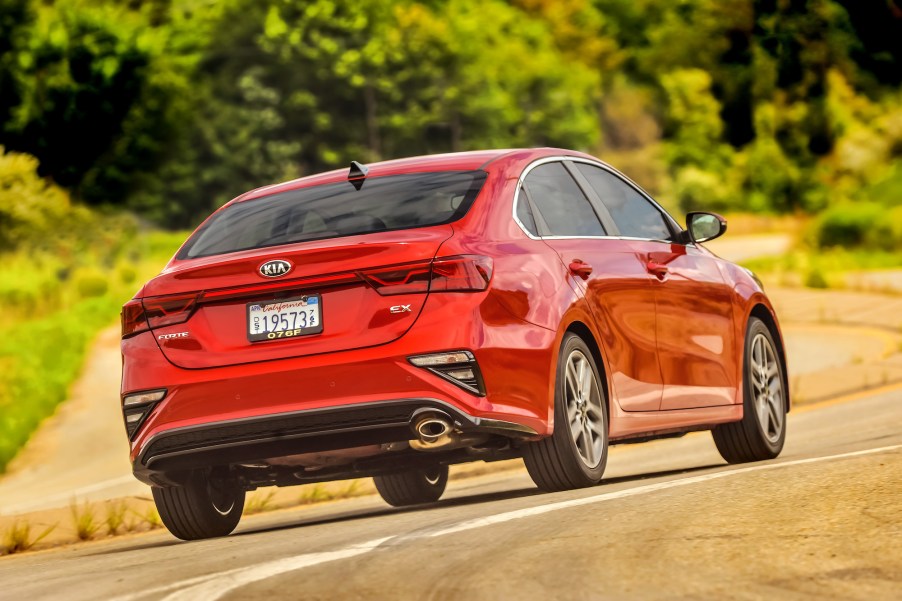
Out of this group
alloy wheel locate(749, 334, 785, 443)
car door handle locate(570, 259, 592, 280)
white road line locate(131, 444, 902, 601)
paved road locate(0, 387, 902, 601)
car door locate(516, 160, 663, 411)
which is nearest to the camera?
paved road locate(0, 387, 902, 601)

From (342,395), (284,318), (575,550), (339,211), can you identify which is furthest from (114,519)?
(575,550)

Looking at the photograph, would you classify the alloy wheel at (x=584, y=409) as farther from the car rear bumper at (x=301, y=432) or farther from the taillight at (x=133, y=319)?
the taillight at (x=133, y=319)

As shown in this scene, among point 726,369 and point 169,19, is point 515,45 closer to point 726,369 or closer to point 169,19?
point 169,19

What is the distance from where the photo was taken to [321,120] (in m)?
68.4

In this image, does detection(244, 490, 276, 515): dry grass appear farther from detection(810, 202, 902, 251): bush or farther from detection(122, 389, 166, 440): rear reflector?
detection(810, 202, 902, 251): bush

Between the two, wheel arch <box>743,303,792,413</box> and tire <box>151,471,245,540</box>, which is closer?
tire <box>151,471,245,540</box>

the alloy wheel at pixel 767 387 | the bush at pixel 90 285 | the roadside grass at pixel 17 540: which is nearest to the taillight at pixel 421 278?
the roadside grass at pixel 17 540

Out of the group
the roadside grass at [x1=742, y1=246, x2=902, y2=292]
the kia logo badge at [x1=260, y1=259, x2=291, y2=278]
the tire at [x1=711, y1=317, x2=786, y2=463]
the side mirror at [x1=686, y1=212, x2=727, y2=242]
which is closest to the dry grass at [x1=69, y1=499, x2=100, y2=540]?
the kia logo badge at [x1=260, y1=259, x2=291, y2=278]

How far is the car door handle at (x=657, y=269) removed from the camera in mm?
9586

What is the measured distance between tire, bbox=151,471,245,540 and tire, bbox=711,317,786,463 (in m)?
3.06

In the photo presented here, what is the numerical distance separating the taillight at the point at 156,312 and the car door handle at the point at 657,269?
2.64 meters

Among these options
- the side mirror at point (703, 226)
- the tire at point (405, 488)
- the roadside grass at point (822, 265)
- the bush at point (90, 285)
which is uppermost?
the bush at point (90, 285)

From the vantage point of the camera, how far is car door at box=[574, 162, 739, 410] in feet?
31.6

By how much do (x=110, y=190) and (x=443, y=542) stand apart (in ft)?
153
